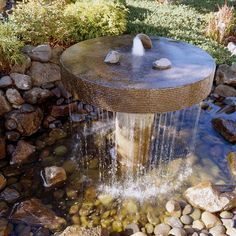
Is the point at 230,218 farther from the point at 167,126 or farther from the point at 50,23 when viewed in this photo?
the point at 50,23

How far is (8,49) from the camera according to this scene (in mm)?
4887

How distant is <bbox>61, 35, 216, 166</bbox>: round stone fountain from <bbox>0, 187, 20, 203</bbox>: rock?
4.72ft

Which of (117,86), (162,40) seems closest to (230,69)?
(162,40)

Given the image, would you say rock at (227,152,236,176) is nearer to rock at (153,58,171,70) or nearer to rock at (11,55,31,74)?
rock at (153,58,171,70)

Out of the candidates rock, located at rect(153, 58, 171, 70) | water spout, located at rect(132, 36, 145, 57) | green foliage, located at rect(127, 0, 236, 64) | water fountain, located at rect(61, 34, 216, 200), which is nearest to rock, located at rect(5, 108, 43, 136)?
water fountain, located at rect(61, 34, 216, 200)

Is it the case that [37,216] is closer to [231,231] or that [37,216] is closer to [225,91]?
[231,231]

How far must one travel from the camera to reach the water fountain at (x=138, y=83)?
3125 mm

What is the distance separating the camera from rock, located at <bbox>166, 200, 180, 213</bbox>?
3.78 m

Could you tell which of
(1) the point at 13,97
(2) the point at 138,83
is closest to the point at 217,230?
(2) the point at 138,83

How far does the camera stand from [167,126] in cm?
531

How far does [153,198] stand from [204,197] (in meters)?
0.62

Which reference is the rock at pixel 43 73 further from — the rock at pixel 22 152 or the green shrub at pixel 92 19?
the rock at pixel 22 152

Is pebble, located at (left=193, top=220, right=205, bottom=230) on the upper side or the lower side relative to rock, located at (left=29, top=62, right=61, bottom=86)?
lower

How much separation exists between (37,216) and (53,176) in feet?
2.08
